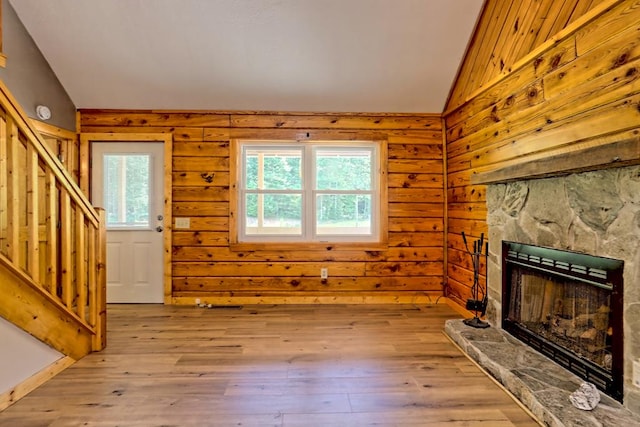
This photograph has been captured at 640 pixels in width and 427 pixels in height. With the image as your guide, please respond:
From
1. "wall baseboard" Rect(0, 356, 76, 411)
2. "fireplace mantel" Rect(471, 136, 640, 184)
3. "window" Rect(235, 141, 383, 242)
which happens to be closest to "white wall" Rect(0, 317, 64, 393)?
"wall baseboard" Rect(0, 356, 76, 411)

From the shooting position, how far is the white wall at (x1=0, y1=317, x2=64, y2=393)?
6.34ft

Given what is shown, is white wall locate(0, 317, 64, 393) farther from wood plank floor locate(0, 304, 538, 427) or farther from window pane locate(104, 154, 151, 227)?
window pane locate(104, 154, 151, 227)

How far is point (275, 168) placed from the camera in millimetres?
4094

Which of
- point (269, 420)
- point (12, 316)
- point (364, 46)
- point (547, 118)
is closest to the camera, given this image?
point (269, 420)

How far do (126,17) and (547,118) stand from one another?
11.4 feet

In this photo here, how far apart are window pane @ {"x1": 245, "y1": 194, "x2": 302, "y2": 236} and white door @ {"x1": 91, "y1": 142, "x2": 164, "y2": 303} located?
1022 millimetres

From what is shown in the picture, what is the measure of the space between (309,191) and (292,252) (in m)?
0.73

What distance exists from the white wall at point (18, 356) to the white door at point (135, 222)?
1.79 metres

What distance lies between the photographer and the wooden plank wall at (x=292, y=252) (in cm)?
398

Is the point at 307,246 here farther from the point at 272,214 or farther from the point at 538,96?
the point at 538,96

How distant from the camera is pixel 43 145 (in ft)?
7.22

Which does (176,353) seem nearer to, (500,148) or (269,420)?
(269,420)

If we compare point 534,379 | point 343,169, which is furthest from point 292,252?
point 534,379

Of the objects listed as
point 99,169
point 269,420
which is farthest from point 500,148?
point 99,169
